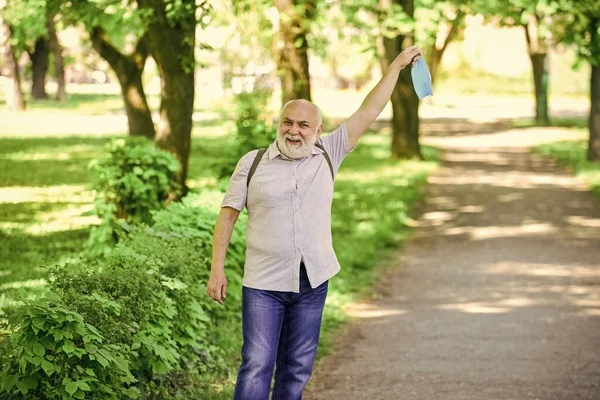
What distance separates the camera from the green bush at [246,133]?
12664 millimetres

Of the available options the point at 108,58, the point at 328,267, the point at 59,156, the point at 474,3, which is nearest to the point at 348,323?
the point at 328,267

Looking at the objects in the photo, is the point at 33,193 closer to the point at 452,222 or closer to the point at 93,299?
the point at 452,222

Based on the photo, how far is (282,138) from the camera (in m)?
5.55

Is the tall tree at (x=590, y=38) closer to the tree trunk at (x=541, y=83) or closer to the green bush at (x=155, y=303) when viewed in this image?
the green bush at (x=155, y=303)

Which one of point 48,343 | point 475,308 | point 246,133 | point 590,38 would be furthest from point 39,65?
point 48,343

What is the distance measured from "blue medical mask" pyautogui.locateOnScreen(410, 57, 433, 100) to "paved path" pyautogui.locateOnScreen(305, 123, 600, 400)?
2.50 metres

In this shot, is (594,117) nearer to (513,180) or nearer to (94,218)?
(513,180)

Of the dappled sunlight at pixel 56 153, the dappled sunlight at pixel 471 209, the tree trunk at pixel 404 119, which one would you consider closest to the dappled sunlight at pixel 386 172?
the tree trunk at pixel 404 119

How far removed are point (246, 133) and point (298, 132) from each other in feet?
24.1

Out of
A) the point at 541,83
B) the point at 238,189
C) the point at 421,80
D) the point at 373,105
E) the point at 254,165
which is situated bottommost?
the point at 541,83

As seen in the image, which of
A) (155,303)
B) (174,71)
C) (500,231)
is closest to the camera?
(155,303)

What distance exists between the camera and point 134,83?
26.4m

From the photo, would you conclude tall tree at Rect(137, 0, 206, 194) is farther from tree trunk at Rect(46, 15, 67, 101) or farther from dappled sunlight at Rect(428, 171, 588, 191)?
tree trunk at Rect(46, 15, 67, 101)

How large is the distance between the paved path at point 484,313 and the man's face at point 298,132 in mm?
2663
